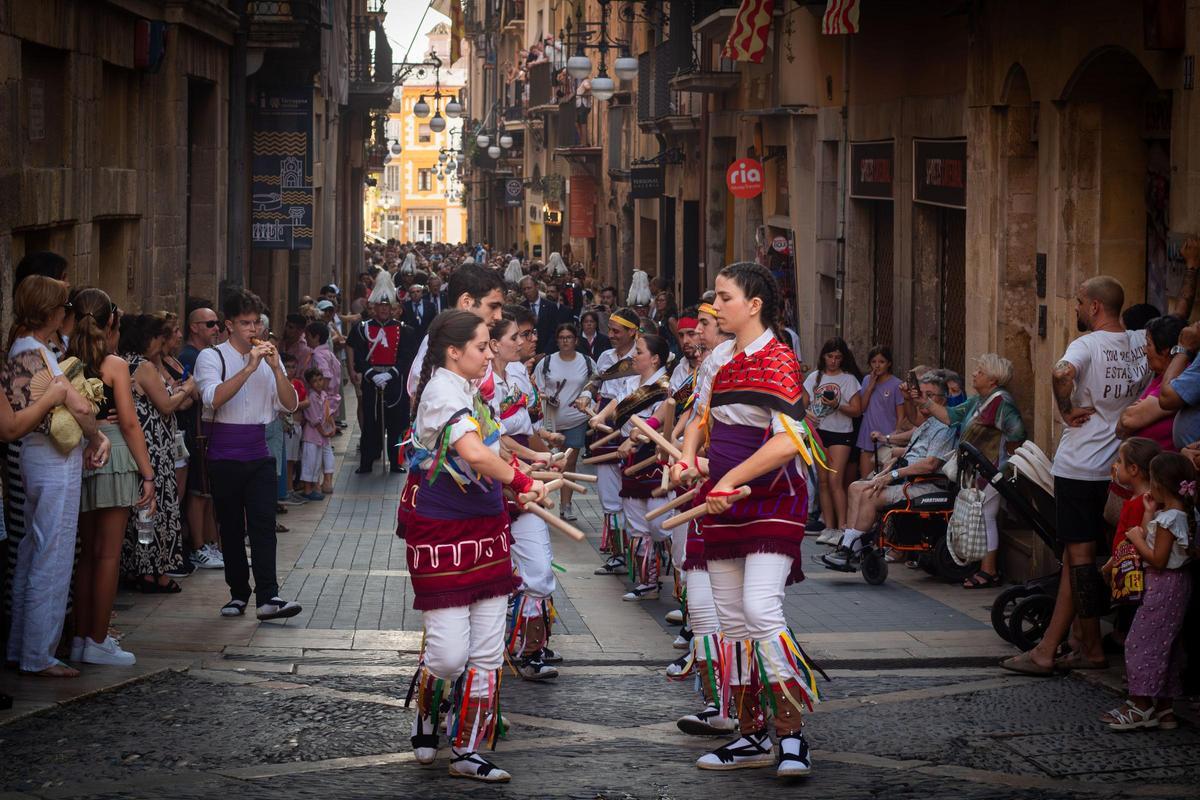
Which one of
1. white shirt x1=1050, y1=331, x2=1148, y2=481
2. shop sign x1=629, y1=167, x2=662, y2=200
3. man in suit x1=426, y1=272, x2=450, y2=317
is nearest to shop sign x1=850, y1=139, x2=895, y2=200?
man in suit x1=426, y1=272, x2=450, y2=317

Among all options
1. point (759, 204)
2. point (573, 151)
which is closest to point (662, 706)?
point (759, 204)

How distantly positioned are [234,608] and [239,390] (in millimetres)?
1275

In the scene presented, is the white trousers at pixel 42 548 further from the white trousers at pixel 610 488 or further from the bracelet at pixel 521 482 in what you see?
the white trousers at pixel 610 488

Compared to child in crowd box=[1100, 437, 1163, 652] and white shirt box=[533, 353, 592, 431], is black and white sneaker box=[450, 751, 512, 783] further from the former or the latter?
white shirt box=[533, 353, 592, 431]

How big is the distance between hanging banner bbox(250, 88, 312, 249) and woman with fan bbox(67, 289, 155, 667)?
1353 cm

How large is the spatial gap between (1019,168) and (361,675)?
22.2 feet

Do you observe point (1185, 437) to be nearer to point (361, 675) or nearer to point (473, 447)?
point (473, 447)

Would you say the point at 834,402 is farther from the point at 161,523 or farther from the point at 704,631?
the point at 704,631

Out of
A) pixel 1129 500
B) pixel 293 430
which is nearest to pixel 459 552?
pixel 1129 500

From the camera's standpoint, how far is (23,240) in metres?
11.6

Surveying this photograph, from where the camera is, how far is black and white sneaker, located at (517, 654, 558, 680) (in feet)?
28.6

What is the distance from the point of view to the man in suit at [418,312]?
21.3 meters

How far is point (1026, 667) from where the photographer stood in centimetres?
884

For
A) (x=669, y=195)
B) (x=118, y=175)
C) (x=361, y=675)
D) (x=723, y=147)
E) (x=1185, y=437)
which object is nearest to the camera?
(x=1185, y=437)
